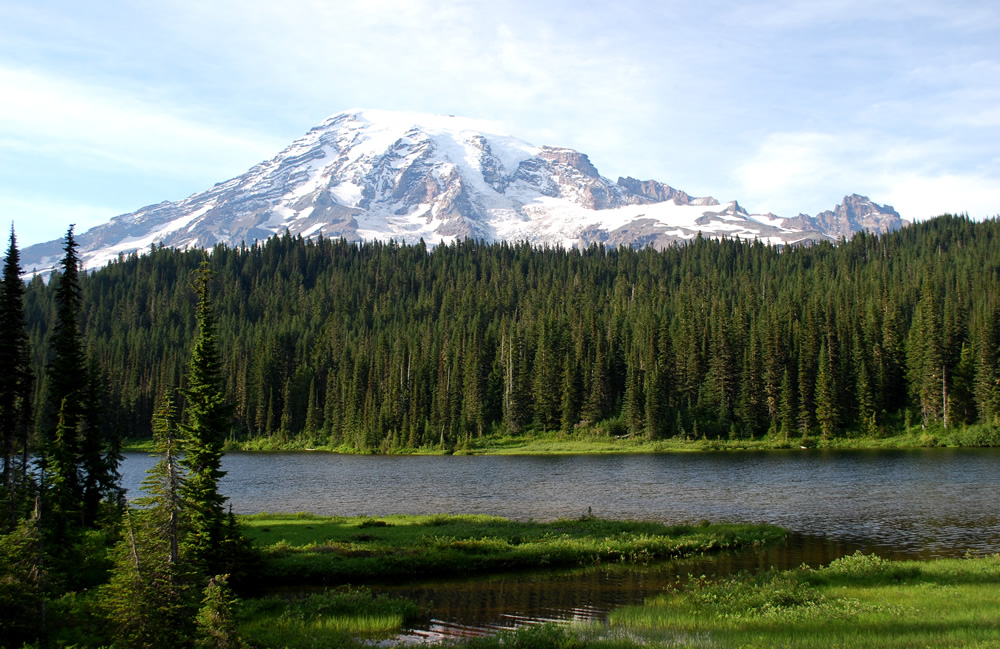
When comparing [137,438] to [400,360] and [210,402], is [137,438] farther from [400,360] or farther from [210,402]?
[210,402]

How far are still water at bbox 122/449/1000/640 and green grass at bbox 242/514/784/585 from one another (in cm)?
197

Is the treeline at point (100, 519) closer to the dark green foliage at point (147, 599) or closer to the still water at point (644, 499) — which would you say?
the dark green foliage at point (147, 599)

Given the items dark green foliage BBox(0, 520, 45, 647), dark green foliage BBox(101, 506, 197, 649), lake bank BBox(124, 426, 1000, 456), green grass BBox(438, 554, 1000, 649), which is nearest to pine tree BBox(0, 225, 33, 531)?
dark green foliage BBox(0, 520, 45, 647)

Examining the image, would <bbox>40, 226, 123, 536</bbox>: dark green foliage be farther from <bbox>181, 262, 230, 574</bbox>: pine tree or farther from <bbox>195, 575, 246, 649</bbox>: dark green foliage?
<bbox>195, 575, 246, 649</bbox>: dark green foliage

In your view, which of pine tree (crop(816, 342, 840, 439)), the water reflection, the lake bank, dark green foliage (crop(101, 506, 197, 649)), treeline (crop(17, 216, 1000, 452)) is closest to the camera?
dark green foliage (crop(101, 506, 197, 649))

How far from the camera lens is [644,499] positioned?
6238 cm

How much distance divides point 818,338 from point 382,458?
270ft

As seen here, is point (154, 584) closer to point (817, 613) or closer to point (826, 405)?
point (817, 613)

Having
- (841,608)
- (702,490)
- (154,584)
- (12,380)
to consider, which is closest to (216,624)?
(154,584)

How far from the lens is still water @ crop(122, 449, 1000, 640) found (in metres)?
34.2

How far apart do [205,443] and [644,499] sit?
39.0 m

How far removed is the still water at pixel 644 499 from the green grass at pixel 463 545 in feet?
6.46

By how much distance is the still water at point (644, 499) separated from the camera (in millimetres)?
34156

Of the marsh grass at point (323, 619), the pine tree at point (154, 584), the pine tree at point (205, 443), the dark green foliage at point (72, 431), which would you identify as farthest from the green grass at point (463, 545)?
the pine tree at point (154, 584)
